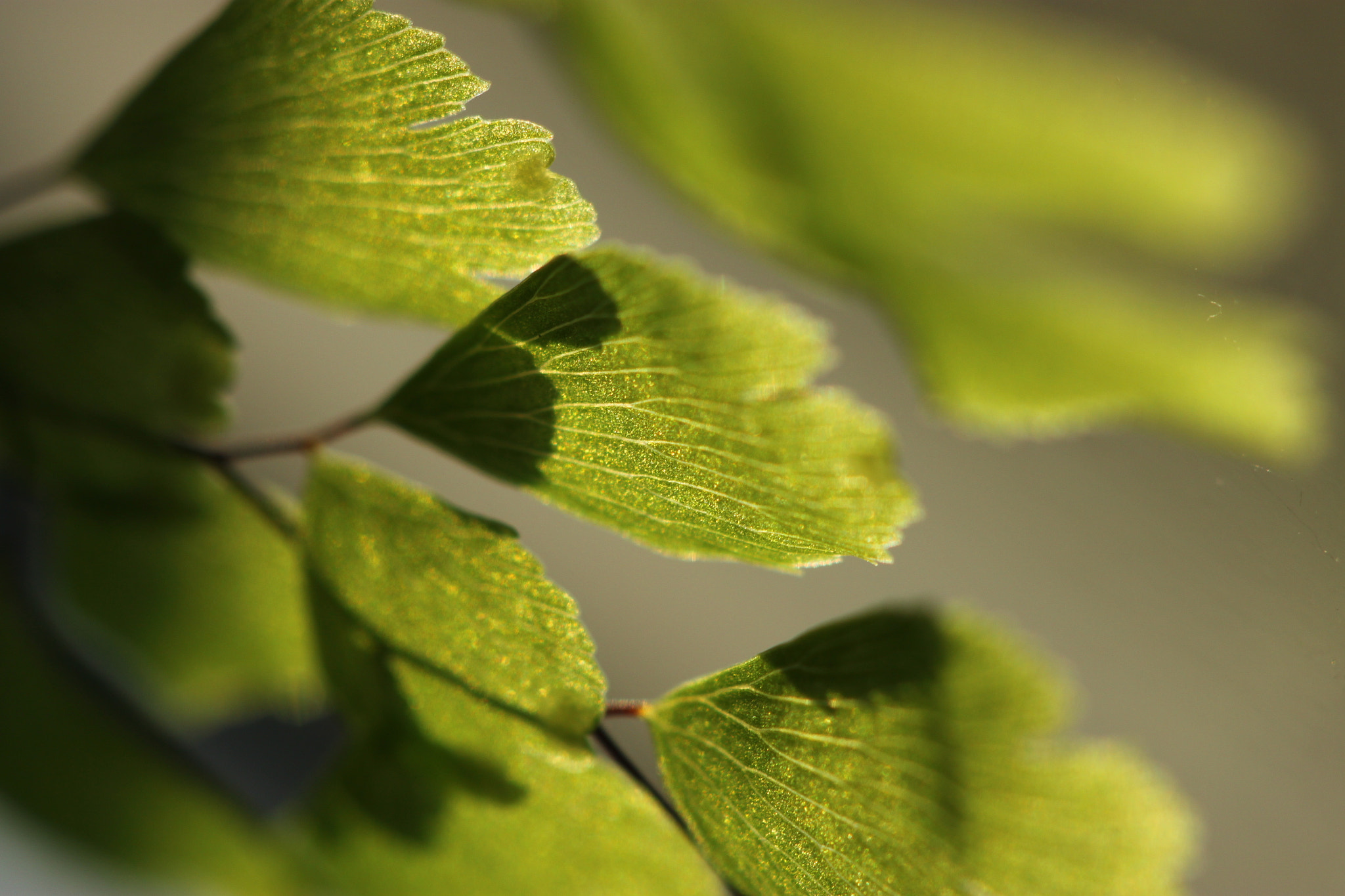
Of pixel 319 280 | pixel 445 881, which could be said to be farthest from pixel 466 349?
pixel 445 881

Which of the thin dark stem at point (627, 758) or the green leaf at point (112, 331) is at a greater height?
the green leaf at point (112, 331)

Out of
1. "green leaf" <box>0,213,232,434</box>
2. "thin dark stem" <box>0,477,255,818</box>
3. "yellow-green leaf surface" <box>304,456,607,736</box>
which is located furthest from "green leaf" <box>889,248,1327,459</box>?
"thin dark stem" <box>0,477,255,818</box>

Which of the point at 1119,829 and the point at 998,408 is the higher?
the point at 998,408

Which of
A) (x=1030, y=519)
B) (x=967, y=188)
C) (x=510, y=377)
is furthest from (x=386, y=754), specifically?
(x=1030, y=519)

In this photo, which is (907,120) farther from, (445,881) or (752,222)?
(445,881)

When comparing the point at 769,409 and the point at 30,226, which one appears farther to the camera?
the point at 30,226

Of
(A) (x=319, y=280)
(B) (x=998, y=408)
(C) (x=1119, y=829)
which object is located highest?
(A) (x=319, y=280)

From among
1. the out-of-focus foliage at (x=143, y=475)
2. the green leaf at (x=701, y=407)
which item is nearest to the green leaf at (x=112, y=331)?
the out-of-focus foliage at (x=143, y=475)

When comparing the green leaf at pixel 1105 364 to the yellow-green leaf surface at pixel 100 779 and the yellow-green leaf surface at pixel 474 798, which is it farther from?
the yellow-green leaf surface at pixel 100 779
